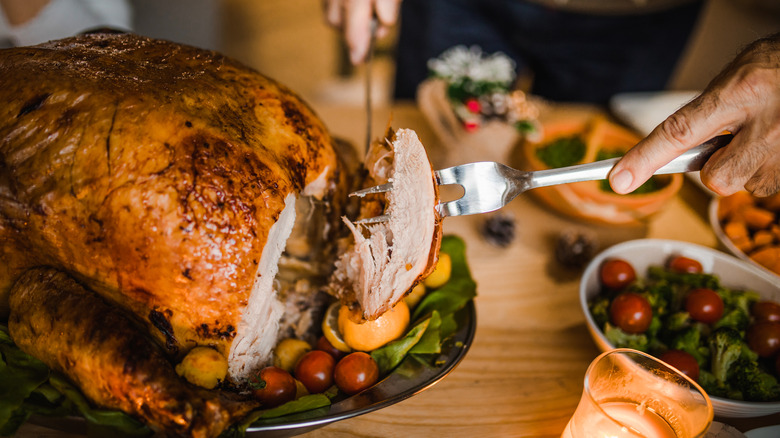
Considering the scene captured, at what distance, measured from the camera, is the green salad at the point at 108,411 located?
82 centimetres

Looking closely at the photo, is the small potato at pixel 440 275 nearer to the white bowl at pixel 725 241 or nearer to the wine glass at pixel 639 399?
the wine glass at pixel 639 399

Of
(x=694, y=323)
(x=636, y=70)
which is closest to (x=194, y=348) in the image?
(x=694, y=323)

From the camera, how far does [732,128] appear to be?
3.12 ft

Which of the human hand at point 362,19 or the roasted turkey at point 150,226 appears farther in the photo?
the human hand at point 362,19

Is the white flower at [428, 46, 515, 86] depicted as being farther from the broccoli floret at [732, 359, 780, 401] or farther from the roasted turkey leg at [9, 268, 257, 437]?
the roasted turkey leg at [9, 268, 257, 437]

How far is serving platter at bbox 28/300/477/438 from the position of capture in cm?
87

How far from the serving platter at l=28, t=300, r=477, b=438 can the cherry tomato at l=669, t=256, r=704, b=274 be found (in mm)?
659

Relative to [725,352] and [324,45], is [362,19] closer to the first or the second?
[725,352]

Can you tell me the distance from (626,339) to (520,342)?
0.88ft

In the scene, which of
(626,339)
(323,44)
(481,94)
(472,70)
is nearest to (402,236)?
(626,339)

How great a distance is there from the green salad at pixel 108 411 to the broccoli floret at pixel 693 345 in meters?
0.53

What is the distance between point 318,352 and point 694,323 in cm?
95

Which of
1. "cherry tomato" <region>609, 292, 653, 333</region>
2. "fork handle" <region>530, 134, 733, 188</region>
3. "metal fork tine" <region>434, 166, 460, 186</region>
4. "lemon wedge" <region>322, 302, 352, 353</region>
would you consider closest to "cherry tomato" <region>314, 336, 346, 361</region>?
"lemon wedge" <region>322, 302, 352, 353</region>

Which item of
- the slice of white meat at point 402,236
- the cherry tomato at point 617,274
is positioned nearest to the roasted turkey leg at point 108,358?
the slice of white meat at point 402,236
